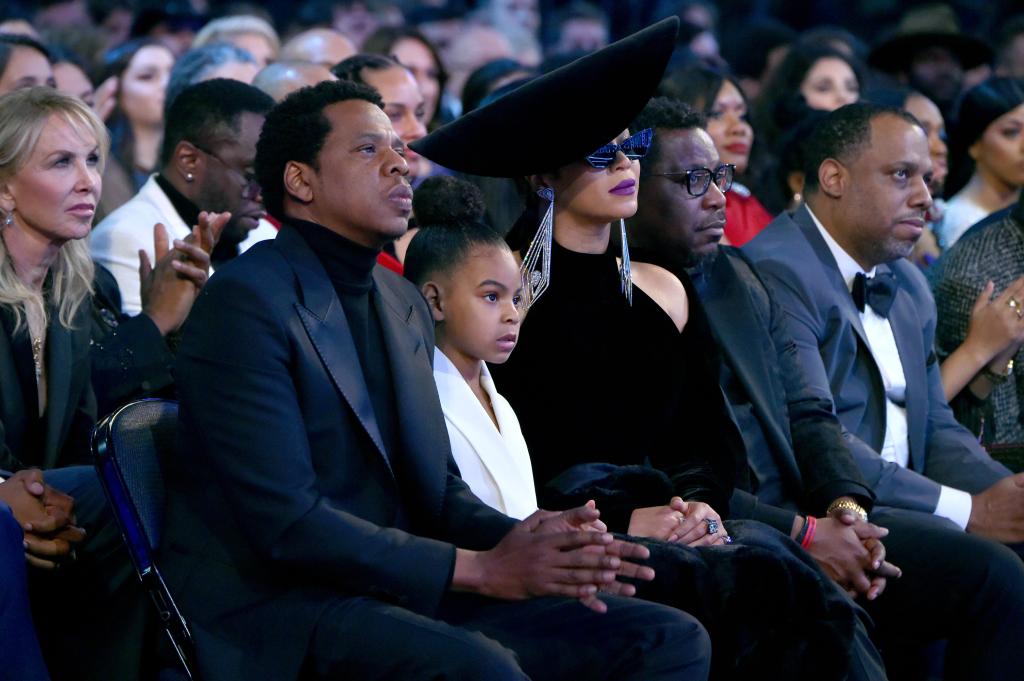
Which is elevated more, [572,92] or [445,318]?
[572,92]

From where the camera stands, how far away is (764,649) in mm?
3576

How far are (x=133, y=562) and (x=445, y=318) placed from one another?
99 centimetres

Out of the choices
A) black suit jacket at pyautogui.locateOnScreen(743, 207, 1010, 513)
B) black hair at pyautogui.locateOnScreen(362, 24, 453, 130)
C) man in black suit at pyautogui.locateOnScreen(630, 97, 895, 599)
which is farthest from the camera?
black hair at pyautogui.locateOnScreen(362, 24, 453, 130)

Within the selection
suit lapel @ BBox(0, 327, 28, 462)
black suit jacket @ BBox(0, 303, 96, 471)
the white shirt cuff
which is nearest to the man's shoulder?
black suit jacket @ BBox(0, 303, 96, 471)

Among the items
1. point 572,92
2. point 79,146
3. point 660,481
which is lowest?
point 660,481

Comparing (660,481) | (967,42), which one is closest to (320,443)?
(660,481)

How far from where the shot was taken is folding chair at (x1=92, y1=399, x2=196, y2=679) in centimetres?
316

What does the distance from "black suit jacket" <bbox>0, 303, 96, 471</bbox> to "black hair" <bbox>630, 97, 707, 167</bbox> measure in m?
1.62

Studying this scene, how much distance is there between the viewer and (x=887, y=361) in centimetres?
500

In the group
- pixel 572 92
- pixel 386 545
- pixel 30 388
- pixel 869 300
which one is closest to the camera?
pixel 386 545

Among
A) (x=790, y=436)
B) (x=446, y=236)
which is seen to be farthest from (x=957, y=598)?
(x=446, y=236)

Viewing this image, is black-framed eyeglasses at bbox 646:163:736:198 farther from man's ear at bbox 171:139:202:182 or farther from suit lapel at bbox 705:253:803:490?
man's ear at bbox 171:139:202:182

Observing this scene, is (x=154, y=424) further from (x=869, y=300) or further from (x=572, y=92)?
(x=869, y=300)

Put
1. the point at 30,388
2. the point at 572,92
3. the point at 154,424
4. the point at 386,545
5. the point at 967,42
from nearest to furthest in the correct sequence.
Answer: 1. the point at 386,545
2. the point at 154,424
3. the point at 572,92
4. the point at 30,388
5. the point at 967,42
